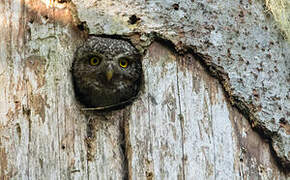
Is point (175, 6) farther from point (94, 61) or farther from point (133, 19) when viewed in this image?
point (94, 61)

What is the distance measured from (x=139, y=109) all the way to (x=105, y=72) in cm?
52

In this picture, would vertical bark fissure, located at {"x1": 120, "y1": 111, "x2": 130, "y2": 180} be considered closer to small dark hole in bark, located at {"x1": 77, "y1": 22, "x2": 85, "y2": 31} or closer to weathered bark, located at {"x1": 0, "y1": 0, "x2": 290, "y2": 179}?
weathered bark, located at {"x1": 0, "y1": 0, "x2": 290, "y2": 179}

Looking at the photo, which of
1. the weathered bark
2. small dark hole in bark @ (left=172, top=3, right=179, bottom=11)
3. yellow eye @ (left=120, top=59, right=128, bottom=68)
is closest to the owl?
yellow eye @ (left=120, top=59, right=128, bottom=68)

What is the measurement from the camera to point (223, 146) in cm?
275

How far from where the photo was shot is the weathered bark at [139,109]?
271cm

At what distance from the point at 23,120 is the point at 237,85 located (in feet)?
4.34

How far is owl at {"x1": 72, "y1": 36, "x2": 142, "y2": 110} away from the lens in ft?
10.1

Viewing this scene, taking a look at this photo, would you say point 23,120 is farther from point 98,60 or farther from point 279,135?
point 279,135

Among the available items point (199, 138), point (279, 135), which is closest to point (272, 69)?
point (279, 135)

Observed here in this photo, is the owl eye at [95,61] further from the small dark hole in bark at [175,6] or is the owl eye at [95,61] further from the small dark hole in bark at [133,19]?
the small dark hole in bark at [175,6]

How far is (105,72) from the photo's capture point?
127 inches

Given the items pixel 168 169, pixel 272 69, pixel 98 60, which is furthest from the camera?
pixel 98 60

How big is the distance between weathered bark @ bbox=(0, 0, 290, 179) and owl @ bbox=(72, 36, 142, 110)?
0.15 metres

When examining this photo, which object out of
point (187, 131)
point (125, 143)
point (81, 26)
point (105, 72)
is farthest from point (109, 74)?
point (187, 131)
